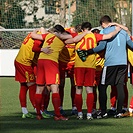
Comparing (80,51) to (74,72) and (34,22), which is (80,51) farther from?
(34,22)

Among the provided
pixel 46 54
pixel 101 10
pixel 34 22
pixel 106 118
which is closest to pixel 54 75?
pixel 46 54

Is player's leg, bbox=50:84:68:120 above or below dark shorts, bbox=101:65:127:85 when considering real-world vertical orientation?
below

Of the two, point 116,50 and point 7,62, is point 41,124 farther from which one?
point 7,62

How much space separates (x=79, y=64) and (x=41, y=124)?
147cm

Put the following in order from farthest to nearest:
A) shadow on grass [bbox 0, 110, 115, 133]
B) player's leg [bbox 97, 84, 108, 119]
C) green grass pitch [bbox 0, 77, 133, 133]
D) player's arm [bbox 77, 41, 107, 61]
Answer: player's leg [bbox 97, 84, 108, 119]
player's arm [bbox 77, 41, 107, 61]
shadow on grass [bbox 0, 110, 115, 133]
green grass pitch [bbox 0, 77, 133, 133]

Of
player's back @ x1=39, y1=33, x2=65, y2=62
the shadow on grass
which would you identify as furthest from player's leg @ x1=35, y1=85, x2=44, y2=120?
player's back @ x1=39, y1=33, x2=65, y2=62

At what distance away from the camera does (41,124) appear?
1068 cm

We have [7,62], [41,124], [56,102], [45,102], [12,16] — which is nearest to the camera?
[41,124]

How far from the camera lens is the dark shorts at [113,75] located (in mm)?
11703

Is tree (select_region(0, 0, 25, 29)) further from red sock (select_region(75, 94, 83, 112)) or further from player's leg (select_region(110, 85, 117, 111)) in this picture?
red sock (select_region(75, 94, 83, 112))

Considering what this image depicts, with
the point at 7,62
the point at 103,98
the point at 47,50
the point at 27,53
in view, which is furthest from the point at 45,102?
the point at 7,62

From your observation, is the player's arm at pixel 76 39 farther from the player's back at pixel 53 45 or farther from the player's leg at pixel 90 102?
the player's leg at pixel 90 102

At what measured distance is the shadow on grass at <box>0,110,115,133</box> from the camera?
9969mm

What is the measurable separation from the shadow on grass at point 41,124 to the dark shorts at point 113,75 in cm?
84
